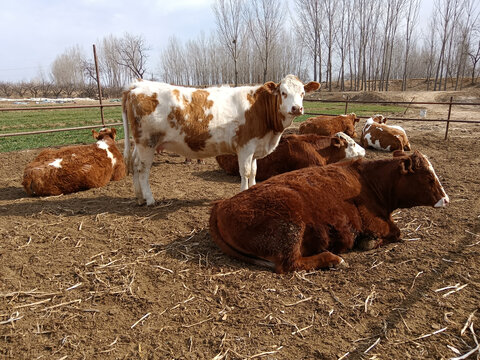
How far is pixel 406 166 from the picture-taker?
3.76 metres

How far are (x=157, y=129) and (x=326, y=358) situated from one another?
3.88 metres

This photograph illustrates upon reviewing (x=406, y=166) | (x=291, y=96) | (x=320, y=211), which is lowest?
(x=320, y=211)

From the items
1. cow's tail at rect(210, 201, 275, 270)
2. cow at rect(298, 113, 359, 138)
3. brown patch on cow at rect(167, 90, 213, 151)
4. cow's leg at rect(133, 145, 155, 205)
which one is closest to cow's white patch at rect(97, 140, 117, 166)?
cow's leg at rect(133, 145, 155, 205)

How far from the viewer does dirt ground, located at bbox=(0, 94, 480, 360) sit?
2.32 meters

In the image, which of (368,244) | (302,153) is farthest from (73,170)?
(368,244)

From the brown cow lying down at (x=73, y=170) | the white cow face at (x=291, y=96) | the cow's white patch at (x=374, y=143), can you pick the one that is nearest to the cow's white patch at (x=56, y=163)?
the brown cow lying down at (x=73, y=170)

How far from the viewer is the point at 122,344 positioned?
2.35 m

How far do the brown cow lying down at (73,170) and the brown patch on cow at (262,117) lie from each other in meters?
3.00

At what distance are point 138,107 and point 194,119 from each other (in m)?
0.84

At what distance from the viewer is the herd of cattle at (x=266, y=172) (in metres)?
3.33

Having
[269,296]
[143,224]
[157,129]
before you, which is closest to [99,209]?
[143,224]

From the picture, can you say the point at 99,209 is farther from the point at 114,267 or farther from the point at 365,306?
the point at 365,306

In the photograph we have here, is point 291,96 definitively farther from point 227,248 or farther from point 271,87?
point 227,248

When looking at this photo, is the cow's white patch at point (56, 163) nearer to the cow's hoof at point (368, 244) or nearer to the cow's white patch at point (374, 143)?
the cow's hoof at point (368, 244)
